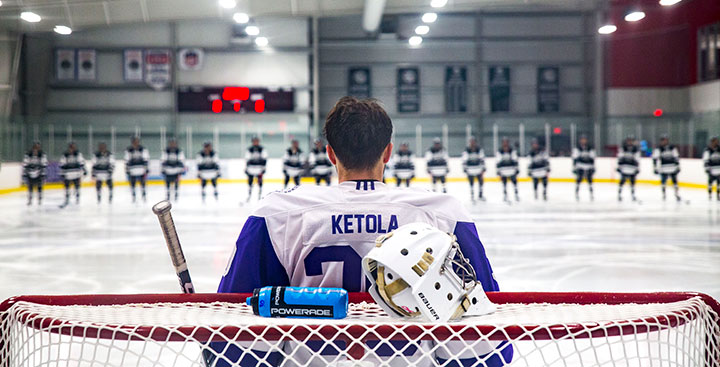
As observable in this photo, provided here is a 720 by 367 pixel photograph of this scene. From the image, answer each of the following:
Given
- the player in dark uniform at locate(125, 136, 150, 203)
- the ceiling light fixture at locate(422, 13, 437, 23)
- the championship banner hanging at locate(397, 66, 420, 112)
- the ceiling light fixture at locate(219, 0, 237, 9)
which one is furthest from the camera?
the championship banner hanging at locate(397, 66, 420, 112)

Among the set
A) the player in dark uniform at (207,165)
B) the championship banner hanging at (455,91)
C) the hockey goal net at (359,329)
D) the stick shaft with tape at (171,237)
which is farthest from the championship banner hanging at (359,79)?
the hockey goal net at (359,329)

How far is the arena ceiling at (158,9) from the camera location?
1123 cm

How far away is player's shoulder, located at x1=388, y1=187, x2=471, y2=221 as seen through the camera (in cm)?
144

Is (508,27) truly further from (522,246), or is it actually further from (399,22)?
(522,246)

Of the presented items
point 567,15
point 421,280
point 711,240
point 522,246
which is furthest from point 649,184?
point 421,280

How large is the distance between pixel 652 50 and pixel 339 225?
2278 cm

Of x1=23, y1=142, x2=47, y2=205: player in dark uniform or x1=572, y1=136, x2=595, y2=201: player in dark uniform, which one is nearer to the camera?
x1=23, y1=142, x2=47, y2=205: player in dark uniform

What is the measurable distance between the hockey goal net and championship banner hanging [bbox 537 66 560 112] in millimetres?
21366

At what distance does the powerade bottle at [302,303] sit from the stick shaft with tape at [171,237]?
15.3 inches

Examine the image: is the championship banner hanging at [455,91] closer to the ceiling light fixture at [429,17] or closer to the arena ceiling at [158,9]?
the ceiling light fixture at [429,17]

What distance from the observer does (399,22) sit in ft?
70.6

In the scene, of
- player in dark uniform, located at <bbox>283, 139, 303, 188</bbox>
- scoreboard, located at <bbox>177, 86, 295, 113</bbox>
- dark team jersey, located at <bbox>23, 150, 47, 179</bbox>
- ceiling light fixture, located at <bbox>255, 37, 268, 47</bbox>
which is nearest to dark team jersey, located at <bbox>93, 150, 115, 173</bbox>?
dark team jersey, located at <bbox>23, 150, 47, 179</bbox>

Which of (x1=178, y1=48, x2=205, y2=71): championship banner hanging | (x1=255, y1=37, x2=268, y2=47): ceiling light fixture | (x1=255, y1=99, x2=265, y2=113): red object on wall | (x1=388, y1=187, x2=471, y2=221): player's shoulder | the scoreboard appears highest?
(x1=255, y1=37, x2=268, y2=47): ceiling light fixture

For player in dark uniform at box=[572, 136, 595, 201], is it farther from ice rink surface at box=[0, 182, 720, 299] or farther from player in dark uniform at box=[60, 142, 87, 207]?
player in dark uniform at box=[60, 142, 87, 207]
